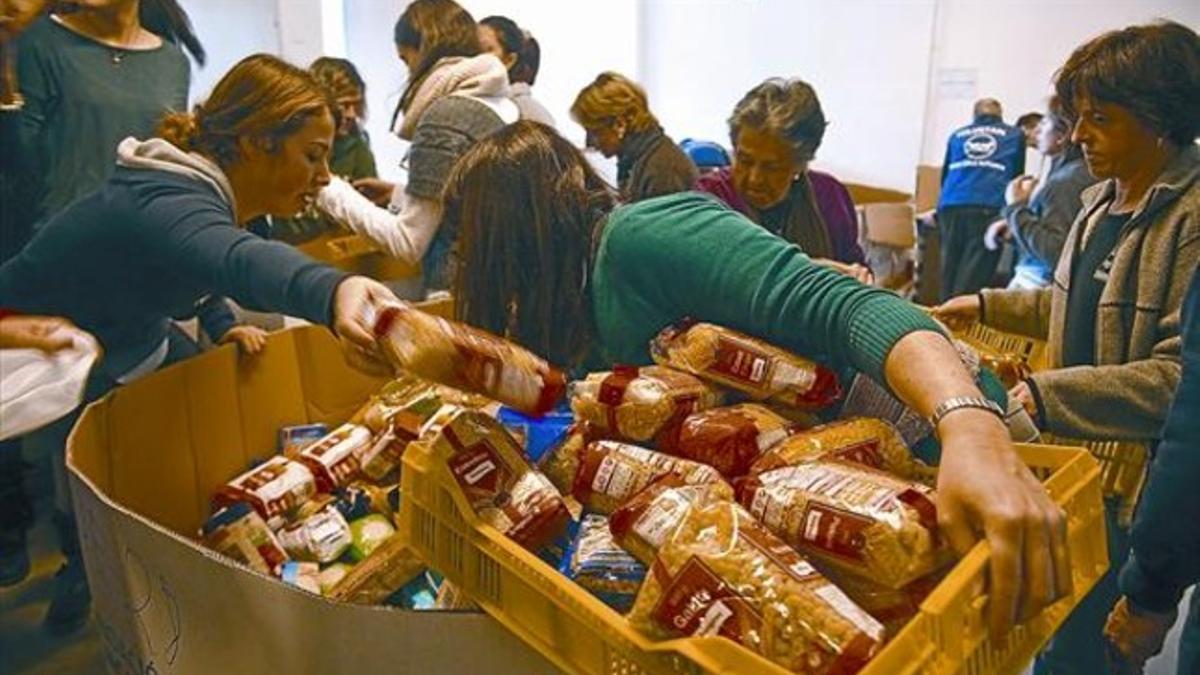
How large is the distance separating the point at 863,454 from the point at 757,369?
150 millimetres

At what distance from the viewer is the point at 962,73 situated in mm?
5457

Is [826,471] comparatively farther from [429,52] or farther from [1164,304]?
[429,52]

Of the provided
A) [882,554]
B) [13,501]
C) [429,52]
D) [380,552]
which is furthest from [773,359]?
[13,501]

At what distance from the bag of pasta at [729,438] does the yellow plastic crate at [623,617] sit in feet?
0.75

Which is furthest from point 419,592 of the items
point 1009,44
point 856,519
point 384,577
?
point 1009,44

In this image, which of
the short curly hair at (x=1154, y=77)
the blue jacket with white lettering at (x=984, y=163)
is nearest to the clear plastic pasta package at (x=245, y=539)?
the short curly hair at (x=1154, y=77)

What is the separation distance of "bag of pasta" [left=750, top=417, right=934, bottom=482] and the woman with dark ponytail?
1.94 meters

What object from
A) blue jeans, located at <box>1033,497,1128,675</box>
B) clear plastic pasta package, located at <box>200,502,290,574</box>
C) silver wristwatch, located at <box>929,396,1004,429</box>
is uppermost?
silver wristwatch, located at <box>929,396,1004,429</box>

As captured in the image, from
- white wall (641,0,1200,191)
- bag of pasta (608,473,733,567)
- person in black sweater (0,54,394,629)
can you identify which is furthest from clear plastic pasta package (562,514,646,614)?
white wall (641,0,1200,191)

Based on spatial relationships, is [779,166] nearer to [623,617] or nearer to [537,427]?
[537,427]

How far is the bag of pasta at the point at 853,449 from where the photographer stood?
0.86 meters

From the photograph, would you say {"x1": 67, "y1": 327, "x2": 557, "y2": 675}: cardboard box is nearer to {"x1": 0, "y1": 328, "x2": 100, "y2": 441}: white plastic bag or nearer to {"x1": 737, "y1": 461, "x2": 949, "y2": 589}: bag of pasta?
{"x1": 0, "y1": 328, "x2": 100, "y2": 441}: white plastic bag

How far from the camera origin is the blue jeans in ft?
4.86

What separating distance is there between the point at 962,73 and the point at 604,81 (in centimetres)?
344
